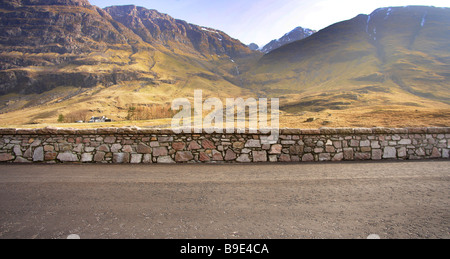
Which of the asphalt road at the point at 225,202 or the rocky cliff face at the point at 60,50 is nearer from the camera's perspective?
the asphalt road at the point at 225,202

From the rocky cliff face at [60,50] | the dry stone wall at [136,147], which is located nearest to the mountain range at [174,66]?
the rocky cliff face at [60,50]

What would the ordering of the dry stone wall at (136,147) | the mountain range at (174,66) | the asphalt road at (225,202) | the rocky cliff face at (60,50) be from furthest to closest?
the rocky cliff face at (60,50) < the mountain range at (174,66) < the dry stone wall at (136,147) < the asphalt road at (225,202)

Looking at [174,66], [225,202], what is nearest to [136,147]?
[225,202]

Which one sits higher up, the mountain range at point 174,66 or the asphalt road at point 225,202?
the mountain range at point 174,66

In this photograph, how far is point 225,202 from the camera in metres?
4.26

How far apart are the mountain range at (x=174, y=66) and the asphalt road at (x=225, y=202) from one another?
161 ft

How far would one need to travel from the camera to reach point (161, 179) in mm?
5711

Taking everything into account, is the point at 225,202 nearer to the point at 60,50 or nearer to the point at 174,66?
the point at 174,66

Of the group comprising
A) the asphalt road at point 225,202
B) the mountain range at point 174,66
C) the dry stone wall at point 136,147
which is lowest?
the asphalt road at point 225,202

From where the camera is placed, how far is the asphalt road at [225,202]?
3.26 m

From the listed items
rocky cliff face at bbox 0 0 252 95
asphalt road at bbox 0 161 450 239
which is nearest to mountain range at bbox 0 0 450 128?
rocky cliff face at bbox 0 0 252 95

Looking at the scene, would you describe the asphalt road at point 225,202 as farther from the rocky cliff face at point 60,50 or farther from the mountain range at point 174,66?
the rocky cliff face at point 60,50

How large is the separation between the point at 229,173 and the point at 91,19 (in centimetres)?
23090

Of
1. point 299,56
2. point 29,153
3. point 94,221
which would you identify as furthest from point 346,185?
point 299,56
